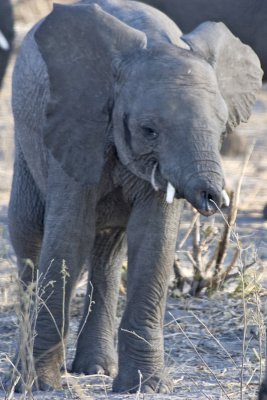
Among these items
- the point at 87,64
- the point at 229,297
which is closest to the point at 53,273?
the point at 87,64

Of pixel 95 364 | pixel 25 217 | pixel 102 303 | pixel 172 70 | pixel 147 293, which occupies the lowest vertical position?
pixel 95 364

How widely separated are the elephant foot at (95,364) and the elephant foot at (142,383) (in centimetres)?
36

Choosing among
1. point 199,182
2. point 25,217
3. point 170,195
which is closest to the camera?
point 199,182

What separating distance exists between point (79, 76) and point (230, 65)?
473 millimetres

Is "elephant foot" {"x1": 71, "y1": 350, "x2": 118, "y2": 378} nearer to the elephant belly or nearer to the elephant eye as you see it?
the elephant belly

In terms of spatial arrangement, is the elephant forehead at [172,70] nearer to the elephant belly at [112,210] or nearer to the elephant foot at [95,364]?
the elephant belly at [112,210]

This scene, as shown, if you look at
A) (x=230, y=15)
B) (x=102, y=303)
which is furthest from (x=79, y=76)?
(x=230, y=15)

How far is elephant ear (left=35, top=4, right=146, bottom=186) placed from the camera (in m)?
4.35

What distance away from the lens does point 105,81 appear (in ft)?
14.3

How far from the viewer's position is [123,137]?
429 cm

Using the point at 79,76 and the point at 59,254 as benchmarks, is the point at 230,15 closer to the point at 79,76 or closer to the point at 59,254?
the point at 79,76

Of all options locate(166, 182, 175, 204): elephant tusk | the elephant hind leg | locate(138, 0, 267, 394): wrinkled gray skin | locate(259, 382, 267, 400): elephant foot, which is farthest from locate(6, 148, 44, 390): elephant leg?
locate(138, 0, 267, 394): wrinkled gray skin

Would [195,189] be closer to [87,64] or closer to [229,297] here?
[87,64]

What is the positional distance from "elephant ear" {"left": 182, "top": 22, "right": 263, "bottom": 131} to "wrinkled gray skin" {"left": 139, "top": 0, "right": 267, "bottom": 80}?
267 cm
